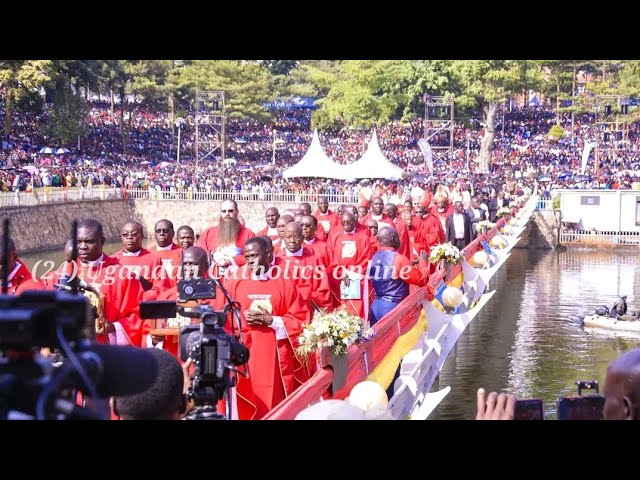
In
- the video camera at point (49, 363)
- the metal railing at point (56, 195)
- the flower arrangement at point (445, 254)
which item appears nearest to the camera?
the video camera at point (49, 363)

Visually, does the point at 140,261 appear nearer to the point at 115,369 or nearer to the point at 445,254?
the point at 445,254

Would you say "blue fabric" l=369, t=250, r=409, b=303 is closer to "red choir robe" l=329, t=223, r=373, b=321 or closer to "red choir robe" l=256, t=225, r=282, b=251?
"red choir robe" l=329, t=223, r=373, b=321

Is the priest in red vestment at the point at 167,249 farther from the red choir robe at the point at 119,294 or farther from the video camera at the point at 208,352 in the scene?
the video camera at the point at 208,352

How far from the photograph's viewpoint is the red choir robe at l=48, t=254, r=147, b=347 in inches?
299

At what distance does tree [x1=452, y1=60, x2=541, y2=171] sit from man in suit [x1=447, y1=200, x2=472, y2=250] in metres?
29.9

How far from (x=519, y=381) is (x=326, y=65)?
56296 millimetres

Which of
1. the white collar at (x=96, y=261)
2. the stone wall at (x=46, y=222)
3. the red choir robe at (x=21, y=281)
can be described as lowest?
A: the stone wall at (x=46, y=222)

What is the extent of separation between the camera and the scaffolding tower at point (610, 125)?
4934 centimetres

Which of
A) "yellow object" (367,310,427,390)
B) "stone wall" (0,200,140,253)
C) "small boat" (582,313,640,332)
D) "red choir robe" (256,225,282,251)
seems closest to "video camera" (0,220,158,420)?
"yellow object" (367,310,427,390)

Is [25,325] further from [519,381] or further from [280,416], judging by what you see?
[519,381]

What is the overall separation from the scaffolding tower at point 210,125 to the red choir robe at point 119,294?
40195 mm

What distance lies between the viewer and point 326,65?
70.5m

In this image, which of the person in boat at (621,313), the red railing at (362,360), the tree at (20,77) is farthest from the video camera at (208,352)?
the tree at (20,77)
